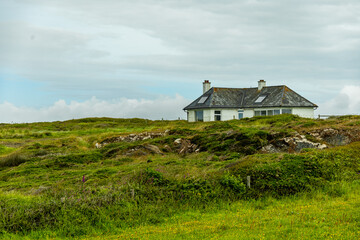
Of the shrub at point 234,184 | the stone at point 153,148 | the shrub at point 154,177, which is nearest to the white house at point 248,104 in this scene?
the stone at point 153,148

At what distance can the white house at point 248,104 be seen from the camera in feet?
192

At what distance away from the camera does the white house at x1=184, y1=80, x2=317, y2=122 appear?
58.5 metres

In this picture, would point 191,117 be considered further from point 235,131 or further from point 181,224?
point 181,224

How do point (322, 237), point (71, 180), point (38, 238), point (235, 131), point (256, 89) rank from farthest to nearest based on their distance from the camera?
point (256, 89), point (235, 131), point (71, 180), point (38, 238), point (322, 237)

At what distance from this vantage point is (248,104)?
6122 centimetres

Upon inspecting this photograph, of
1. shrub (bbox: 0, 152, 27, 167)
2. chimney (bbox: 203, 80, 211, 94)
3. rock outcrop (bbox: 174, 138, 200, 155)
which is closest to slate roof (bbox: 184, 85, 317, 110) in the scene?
chimney (bbox: 203, 80, 211, 94)

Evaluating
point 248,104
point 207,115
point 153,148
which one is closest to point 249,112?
point 248,104

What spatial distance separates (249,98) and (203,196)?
45.9 m

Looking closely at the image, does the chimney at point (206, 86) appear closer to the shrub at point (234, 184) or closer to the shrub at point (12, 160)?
the shrub at point (12, 160)

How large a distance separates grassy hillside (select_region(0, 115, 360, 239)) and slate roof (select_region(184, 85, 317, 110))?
29082mm

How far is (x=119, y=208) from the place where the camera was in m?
16.8

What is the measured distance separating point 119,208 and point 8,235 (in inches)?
170

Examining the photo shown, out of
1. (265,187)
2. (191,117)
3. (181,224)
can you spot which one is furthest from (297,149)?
(191,117)

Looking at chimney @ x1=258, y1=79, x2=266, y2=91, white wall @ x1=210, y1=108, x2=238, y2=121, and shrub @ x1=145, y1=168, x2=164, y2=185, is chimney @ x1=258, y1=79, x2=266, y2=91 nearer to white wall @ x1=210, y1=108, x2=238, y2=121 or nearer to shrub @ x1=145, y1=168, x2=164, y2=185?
white wall @ x1=210, y1=108, x2=238, y2=121
